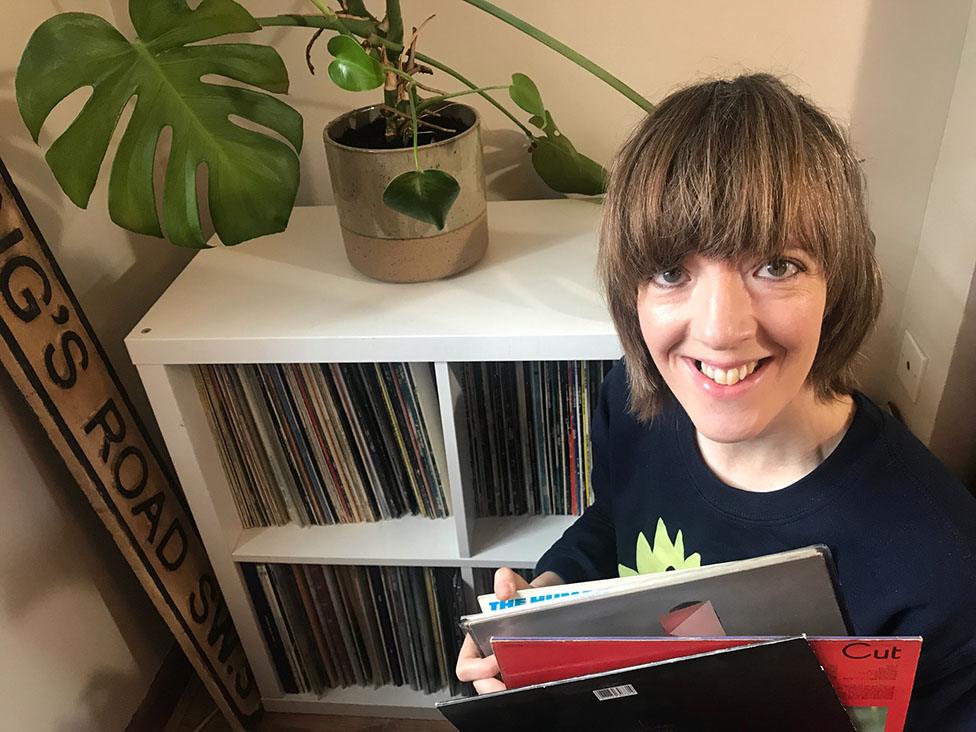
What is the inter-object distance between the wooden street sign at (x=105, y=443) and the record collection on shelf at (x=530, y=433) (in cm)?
45

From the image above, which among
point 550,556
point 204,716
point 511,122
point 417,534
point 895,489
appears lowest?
point 204,716

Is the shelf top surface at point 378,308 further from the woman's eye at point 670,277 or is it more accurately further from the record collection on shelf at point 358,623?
the record collection on shelf at point 358,623

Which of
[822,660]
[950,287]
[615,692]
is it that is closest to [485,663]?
[615,692]

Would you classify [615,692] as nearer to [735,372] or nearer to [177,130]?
[735,372]

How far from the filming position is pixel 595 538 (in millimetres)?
993

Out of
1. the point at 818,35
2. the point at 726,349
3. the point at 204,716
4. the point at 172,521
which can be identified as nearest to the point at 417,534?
the point at 172,521

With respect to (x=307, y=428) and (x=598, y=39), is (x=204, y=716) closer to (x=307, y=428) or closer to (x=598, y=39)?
(x=307, y=428)

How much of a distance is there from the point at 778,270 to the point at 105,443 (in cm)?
85

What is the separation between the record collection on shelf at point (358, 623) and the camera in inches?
49.2

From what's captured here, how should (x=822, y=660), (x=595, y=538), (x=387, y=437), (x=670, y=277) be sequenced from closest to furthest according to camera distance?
(x=822, y=660), (x=670, y=277), (x=595, y=538), (x=387, y=437)

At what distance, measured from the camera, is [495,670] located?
0.78m

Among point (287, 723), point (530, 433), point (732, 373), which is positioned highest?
point (732, 373)

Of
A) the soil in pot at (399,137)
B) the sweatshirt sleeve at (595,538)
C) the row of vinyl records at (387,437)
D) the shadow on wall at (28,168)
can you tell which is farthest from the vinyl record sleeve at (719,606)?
the shadow on wall at (28,168)

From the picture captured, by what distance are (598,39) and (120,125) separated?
0.70 meters
